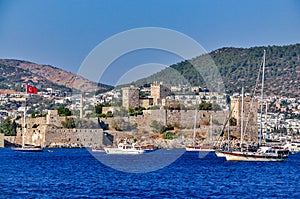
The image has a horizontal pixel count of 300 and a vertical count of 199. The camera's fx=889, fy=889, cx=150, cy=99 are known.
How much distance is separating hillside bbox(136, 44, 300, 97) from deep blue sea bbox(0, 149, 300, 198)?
6206 centimetres

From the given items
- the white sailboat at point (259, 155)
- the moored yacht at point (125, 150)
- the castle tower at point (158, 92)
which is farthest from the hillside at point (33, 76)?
the white sailboat at point (259, 155)

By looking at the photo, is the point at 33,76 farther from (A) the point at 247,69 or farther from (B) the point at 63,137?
(B) the point at 63,137

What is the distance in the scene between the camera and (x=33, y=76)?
14688 cm

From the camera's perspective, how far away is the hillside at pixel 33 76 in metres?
139

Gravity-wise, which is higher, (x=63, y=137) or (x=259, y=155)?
(x=63, y=137)

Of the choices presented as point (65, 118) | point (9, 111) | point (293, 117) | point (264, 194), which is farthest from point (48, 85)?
point (264, 194)

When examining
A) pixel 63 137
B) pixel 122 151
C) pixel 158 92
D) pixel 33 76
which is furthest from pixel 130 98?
pixel 33 76

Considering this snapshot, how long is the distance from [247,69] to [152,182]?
267ft

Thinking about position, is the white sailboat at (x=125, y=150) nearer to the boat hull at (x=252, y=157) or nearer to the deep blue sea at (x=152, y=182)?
the boat hull at (x=252, y=157)

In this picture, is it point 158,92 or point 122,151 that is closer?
point 122,151

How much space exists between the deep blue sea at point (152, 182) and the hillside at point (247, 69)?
6206cm

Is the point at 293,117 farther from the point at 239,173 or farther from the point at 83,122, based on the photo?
the point at 239,173

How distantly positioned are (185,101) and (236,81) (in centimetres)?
2635

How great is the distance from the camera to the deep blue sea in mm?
25359
